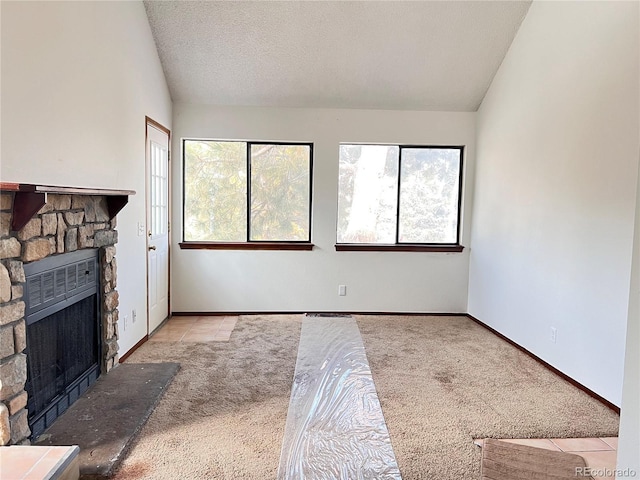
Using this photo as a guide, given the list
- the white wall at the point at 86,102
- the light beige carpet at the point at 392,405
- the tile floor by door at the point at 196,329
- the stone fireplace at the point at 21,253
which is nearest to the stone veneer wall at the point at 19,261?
the stone fireplace at the point at 21,253

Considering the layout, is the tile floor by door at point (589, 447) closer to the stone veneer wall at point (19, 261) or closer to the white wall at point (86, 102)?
the stone veneer wall at point (19, 261)

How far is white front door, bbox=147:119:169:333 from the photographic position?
12.8 feet

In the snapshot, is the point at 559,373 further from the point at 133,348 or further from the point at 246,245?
the point at 133,348

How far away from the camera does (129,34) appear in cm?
330

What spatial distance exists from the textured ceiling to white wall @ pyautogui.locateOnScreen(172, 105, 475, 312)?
174 mm

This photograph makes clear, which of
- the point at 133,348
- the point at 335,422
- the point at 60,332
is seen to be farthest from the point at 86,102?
the point at 335,422

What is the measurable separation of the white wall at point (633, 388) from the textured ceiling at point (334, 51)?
351 cm

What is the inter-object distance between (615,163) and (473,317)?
2.52m

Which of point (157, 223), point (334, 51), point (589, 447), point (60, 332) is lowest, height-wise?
point (589, 447)

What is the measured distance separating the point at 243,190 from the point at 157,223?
39.3 inches

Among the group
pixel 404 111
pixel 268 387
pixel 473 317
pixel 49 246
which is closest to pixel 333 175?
pixel 404 111

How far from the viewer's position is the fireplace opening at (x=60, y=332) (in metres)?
2.11

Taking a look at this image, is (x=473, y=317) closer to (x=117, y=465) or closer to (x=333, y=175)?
(x=333, y=175)

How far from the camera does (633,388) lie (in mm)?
841
